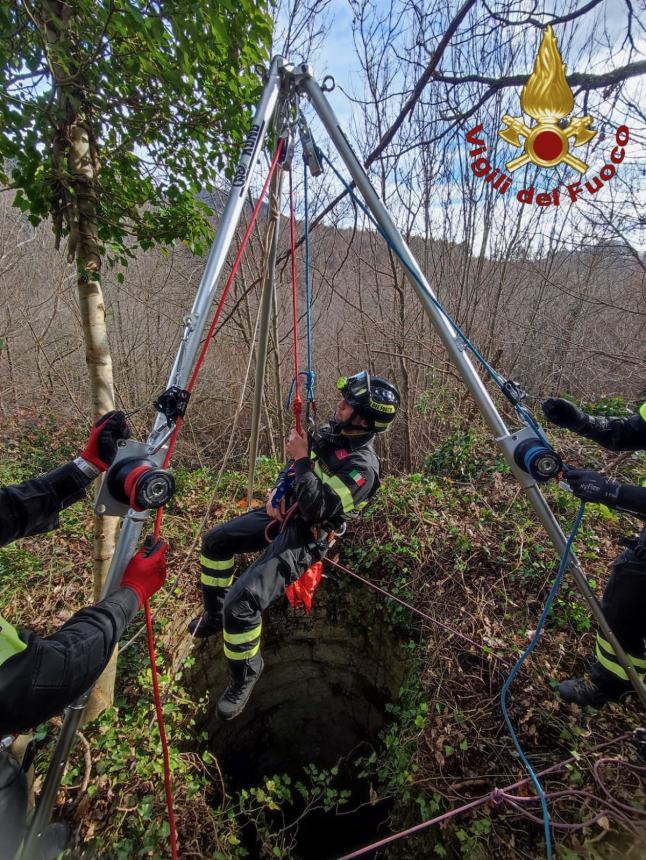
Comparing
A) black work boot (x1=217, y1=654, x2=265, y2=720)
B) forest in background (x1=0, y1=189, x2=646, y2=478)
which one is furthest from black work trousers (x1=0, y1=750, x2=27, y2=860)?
forest in background (x1=0, y1=189, x2=646, y2=478)

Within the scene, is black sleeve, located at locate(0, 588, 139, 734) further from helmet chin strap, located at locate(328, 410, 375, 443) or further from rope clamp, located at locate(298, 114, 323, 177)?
rope clamp, located at locate(298, 114, 323, 177)

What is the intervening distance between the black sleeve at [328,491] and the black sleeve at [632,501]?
163cm

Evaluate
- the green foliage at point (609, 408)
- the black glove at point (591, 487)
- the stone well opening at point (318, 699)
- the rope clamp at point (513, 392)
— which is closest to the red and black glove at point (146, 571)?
the rope clamp at point (513, 392)

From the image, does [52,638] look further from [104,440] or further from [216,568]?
[216,568]

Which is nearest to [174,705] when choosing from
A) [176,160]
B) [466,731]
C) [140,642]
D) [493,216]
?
[140,642]

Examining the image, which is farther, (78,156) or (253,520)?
(253,520)

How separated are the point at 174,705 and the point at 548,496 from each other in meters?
4.71

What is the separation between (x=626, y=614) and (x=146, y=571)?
2.95 m

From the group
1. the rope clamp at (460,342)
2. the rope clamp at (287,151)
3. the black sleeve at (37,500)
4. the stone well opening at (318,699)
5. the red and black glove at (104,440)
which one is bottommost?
the stone well opening at (318,699)

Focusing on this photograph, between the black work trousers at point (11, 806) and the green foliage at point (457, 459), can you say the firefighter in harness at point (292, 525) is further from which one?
the green foliage at point (457, 459)

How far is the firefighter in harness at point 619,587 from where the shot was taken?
2494 mm

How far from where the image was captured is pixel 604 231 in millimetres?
5984

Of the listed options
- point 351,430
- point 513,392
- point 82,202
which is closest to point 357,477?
point 351,430

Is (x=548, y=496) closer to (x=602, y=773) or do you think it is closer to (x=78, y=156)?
(x=602, y=773)
